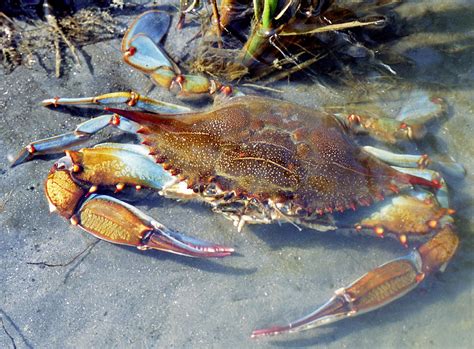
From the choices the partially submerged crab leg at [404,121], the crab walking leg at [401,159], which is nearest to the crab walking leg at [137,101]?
the partially submerged crab leg at [404,121]

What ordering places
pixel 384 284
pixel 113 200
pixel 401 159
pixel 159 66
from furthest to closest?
pixel 159 66 < pixel 401 159 < pixel 113 200 < pixel 384 284

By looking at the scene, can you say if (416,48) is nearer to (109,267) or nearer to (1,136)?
(109,267)

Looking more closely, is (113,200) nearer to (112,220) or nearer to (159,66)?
(112,220)

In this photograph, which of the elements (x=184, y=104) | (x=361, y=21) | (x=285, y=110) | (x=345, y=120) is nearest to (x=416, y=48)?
(x=361, y=21)

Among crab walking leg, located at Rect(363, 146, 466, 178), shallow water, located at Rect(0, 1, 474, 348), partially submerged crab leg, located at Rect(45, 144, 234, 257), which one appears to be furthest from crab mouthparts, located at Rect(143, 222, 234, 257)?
crab walking leg, located at Rect(363, 146, 466, 178)

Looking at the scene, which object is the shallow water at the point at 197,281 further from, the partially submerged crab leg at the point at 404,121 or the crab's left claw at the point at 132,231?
the crab's left claw at the point at 132,231

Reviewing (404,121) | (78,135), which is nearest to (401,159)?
(404,121)
